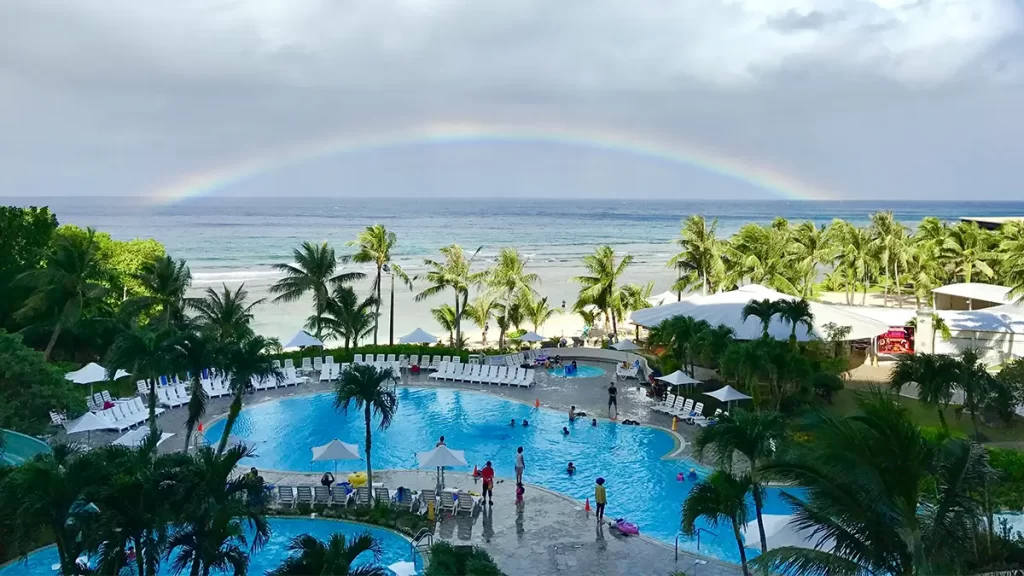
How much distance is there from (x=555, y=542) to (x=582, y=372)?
15.5 metres

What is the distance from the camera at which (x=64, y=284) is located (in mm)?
24828

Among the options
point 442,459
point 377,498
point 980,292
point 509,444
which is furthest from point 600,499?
point 980,292

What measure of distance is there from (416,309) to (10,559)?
3711 cm

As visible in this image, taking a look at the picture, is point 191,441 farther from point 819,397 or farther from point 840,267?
point 840,267

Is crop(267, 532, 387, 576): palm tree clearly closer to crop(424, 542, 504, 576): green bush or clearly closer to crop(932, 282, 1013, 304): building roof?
crop(424, 542, 504, 576): green bush

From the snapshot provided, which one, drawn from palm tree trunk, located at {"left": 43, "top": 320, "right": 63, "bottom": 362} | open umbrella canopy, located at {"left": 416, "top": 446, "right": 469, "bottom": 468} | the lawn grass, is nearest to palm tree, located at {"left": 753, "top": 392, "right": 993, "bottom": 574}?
open umbrella canopy, located at {"left": 416, "top": 446, "right": 469, "bottom": 468}

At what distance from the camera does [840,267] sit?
1761 inches

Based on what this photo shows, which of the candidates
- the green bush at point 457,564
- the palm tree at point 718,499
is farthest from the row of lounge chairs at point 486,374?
the green bush at point 457,564

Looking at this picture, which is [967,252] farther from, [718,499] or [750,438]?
[718,499]

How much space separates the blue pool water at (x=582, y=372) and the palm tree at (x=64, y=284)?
639 inches

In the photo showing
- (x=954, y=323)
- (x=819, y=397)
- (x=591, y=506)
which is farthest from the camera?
(x=954, y=323)

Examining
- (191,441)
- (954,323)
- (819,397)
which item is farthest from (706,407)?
(191,441)

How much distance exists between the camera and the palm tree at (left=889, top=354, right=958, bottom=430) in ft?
51.8

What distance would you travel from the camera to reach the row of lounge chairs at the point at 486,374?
2635 cm
